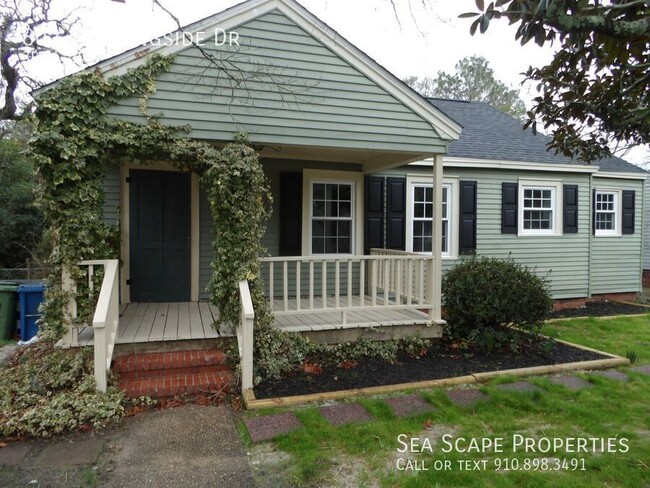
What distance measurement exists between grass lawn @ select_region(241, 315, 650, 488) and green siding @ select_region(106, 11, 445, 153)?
3189 mm

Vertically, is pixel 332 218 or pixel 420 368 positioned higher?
pixel 332 218

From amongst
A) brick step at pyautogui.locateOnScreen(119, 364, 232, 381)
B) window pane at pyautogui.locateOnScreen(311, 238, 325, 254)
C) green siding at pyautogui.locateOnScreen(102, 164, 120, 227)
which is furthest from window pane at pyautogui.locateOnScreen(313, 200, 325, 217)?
brick step at pyautogui.locateOnScreen(119, 364, 232, 381)

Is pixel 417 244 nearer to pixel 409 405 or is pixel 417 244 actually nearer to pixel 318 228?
pixel 318 228

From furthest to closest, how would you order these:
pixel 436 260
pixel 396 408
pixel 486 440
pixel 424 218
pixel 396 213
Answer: pixel 424 218 < pixel 396 213 < pixel 436 260 < pixel 396 408 < pixel 486 440

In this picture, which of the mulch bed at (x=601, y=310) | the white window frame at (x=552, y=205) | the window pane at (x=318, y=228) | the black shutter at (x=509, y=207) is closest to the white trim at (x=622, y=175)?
the white window frame at (x=552, y=205)

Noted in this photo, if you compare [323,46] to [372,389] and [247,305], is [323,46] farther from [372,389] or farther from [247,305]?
[372,389]

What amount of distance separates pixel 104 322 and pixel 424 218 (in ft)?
20.0

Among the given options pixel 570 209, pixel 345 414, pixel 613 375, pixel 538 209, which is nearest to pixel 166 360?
pixel 345 414

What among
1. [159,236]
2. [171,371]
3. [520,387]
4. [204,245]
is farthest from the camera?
[204,245]

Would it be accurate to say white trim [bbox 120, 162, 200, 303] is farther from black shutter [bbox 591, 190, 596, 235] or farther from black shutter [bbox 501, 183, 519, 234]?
black shutter [bbox 591, 190, 596, 235]

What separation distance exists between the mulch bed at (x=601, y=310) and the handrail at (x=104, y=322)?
26.0 ft

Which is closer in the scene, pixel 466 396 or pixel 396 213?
pixel 466 396

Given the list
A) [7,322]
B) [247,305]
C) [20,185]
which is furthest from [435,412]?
[20,185]

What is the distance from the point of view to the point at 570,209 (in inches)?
366
